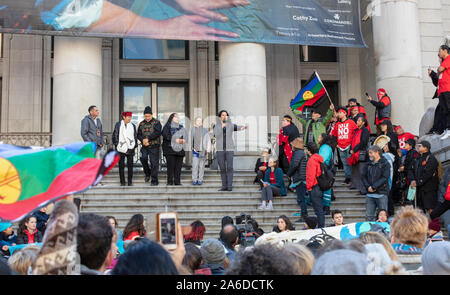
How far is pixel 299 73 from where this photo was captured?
24.8 m

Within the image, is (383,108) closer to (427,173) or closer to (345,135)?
(345,135)

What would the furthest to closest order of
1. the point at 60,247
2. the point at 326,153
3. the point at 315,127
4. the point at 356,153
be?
the point at 315,127, the point at 356,153, the point at 326,153, the point at 60,247

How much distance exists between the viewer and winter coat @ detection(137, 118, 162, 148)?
15855mm

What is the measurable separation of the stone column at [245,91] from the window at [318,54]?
6654mm

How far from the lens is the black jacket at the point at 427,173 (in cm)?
1350

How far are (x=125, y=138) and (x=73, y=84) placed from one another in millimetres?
3215

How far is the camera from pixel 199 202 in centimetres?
1513

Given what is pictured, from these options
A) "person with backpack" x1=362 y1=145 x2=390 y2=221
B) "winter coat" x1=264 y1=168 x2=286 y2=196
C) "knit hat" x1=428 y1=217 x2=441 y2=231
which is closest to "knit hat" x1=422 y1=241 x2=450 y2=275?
"knit hat" x1=428 y1=217 x2=441 y2=231

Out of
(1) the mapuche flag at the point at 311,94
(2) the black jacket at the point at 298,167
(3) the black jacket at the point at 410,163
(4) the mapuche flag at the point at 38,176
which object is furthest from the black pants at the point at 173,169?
(4) the mapuche flag at the point at 38,176

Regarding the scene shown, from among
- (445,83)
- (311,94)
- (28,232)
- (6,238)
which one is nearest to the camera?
(6,238)

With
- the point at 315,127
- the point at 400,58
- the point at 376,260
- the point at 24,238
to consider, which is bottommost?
the point at 24,238

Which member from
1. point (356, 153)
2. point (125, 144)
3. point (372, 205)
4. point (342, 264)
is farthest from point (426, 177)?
point (342, 264)

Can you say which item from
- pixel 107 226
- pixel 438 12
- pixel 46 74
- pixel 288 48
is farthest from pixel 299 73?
pixel 107 226

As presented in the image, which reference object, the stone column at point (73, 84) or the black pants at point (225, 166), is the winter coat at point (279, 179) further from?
the stone column at point (73, 84)
